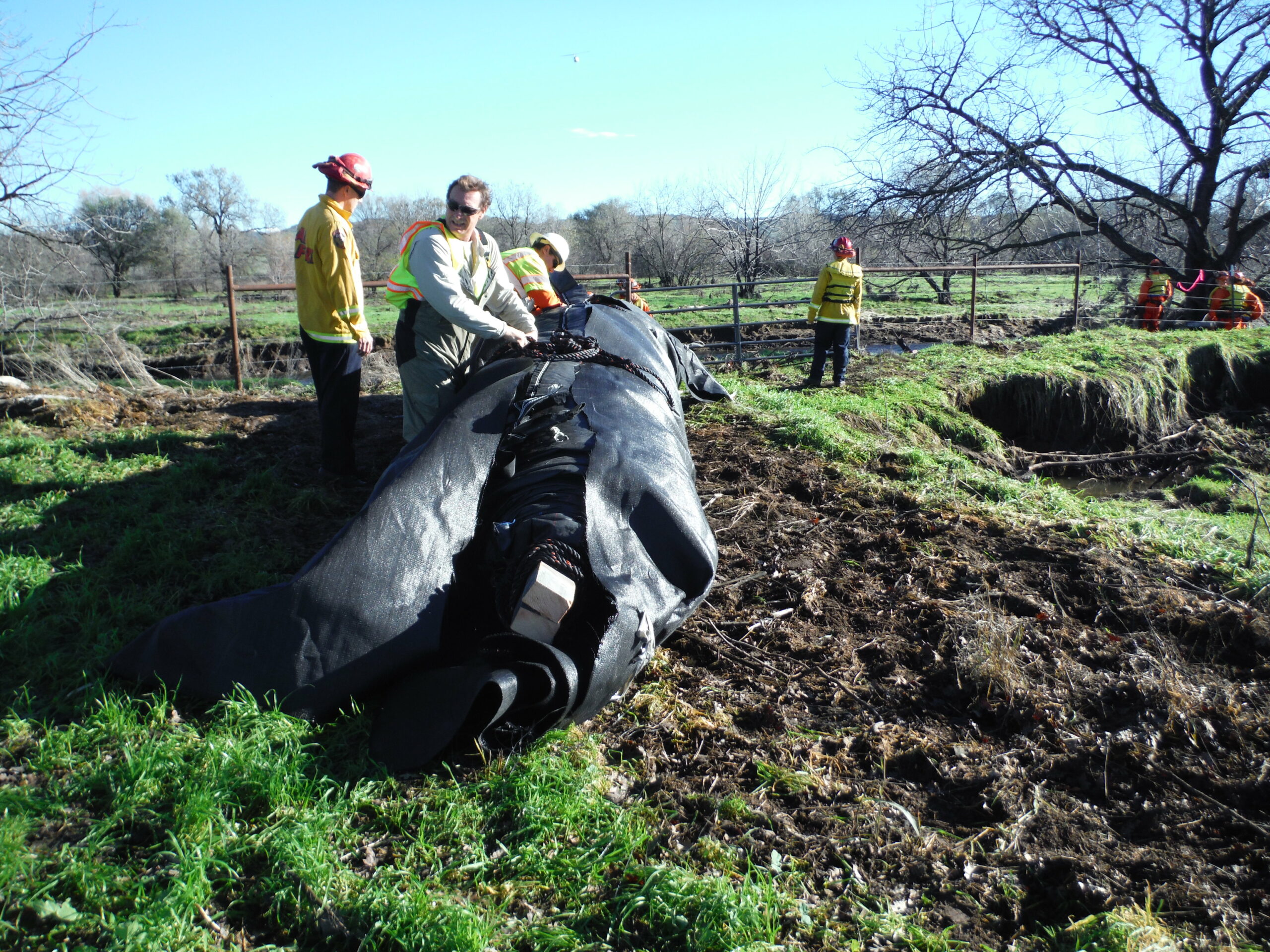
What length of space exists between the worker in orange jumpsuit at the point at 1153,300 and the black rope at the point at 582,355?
507 inches

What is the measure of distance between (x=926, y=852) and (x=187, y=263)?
3683cm

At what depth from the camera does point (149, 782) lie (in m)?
2.22

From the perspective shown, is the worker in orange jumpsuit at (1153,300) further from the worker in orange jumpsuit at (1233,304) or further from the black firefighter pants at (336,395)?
the black firefighter pants at (336,395)

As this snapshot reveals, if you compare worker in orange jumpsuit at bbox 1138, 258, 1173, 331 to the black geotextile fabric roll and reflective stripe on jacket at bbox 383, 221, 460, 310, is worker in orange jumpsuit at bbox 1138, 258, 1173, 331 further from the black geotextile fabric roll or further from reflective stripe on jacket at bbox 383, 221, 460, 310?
the black geotextile fabric roll

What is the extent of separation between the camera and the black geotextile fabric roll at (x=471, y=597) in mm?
2432

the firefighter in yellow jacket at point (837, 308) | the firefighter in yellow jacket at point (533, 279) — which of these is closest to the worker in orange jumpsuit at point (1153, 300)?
the firefighter in yellow jacket at point (837, 308)

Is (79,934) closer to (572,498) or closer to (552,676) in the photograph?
(552,676)

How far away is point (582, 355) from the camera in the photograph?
414 centimetres

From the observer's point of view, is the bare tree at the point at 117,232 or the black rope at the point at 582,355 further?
the bare tree at the point at 117,232

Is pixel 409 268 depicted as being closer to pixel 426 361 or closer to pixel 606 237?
pixel 426 361

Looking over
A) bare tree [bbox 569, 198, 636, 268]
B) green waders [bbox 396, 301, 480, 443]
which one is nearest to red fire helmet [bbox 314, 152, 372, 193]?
green waders [bbox 396, 301, 480, 443]

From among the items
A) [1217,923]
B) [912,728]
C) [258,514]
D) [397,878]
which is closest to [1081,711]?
[912,728]

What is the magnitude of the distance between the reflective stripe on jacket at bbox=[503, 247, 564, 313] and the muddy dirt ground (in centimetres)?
221

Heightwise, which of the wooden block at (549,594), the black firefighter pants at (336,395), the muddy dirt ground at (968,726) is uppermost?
the black firefighter pants at (336,395)
